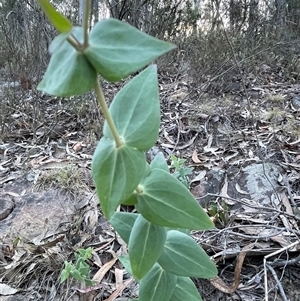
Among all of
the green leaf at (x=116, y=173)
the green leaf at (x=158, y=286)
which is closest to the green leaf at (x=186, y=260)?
the green leaf at (x=158, y=286)

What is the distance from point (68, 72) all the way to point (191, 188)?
4.22 ft

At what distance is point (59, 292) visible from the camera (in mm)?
1144

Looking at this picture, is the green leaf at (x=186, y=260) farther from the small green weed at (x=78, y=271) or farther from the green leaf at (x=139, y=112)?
the small green weed at (x=78, y=271)

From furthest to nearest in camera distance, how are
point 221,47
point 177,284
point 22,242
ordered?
point 221,47, point 22,242, point 177,284

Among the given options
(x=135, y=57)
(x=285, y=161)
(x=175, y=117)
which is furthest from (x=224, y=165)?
(x=135, y=57)

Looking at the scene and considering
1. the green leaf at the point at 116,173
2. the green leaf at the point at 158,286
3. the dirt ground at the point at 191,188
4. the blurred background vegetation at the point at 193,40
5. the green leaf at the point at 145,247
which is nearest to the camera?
the green leaf at the point at 116,173

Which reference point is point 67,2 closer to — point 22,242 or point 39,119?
point 39,119

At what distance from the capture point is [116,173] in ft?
1.44

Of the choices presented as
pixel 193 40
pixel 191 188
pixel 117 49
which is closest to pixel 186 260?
pixel 117 49

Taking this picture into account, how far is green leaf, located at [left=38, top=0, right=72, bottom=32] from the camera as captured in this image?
319 mm

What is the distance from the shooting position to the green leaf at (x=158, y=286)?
655mm

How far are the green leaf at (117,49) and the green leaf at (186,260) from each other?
14.3 inches

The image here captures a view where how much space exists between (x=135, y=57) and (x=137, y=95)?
0.12m

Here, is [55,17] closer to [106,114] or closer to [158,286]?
[106,114]
